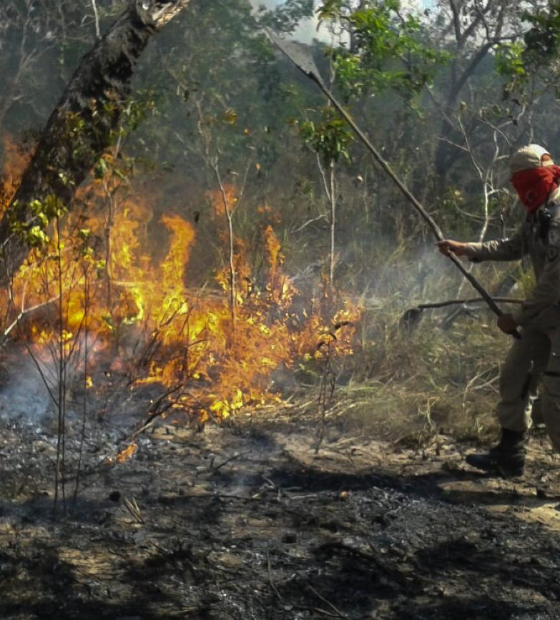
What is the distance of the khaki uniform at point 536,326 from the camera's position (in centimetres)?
476

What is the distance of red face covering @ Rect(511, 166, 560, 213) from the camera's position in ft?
15.9

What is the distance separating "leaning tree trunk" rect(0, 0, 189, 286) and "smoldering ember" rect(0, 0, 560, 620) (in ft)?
0.06

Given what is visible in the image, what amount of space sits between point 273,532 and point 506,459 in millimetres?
1733

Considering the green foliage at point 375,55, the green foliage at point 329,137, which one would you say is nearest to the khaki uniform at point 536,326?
the green foliage at point 329,137

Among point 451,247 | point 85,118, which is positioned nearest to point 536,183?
point 451,247

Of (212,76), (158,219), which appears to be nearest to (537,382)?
(158,219)

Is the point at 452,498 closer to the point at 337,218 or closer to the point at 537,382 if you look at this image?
the point at 537,382

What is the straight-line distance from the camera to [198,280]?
9789mm

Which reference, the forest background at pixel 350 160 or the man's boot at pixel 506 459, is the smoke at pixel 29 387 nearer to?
the forest background at pixel 350 160

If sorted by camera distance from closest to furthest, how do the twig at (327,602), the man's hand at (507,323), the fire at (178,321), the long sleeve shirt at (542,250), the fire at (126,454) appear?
the twig at (327,602) < the long sleeve shirt at (542,250) < the man's hand at (507,323) < the fire at (126,454) < the fire at (178,321)

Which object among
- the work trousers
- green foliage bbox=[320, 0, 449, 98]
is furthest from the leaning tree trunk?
the work trousers

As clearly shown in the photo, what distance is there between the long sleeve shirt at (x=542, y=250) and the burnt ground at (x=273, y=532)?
1101 millimetres

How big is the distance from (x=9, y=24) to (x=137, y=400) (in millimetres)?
12593

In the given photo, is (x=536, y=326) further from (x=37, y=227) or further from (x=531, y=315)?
(x=37, y=227)
